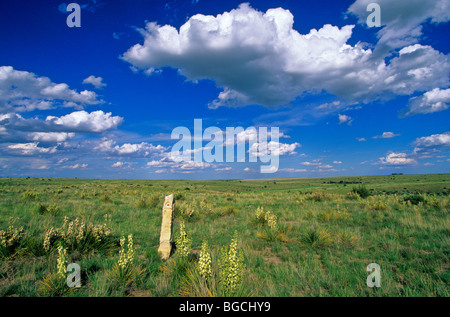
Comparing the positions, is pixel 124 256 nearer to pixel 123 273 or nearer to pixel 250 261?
pixel 123 273

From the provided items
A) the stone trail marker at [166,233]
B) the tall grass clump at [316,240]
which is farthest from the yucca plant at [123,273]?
the tall grass clump at [316,240]

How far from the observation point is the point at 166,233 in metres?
6.94

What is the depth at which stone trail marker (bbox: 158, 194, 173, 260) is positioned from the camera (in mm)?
6700

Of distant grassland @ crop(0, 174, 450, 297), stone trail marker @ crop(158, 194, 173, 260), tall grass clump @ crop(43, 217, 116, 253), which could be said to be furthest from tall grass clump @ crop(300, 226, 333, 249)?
tall grass clump @ crop(43, 217, 116, 253)

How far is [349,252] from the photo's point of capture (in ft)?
22.8

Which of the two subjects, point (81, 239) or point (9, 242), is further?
point (81, 239)

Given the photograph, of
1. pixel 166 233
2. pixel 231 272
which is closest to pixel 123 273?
pixel 166 233

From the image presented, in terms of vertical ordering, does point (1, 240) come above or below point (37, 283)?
above

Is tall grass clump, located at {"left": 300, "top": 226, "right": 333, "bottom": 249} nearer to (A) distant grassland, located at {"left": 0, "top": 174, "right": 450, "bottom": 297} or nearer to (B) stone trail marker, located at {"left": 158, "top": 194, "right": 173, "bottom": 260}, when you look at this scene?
(A) distant grassland, located at {"left": 0, "top": 174, "right": 450, "bottom": 297}
